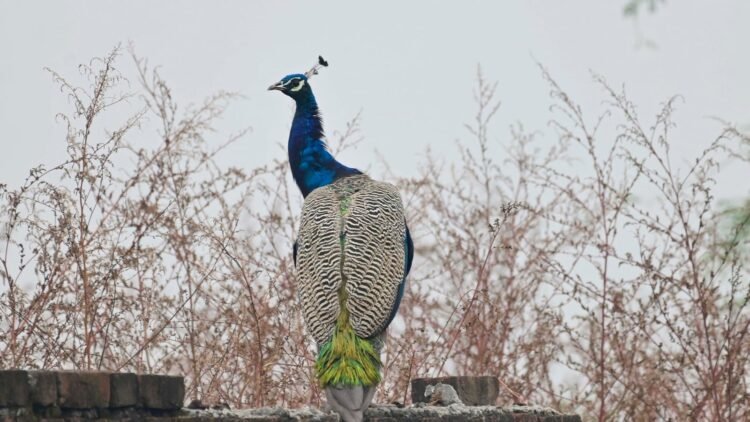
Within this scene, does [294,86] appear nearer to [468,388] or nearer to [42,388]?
[468,388]

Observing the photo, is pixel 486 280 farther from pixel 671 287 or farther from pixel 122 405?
pixel 122 405

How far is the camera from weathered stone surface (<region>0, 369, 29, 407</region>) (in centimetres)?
409

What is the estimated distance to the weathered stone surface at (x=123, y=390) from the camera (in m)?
4.41

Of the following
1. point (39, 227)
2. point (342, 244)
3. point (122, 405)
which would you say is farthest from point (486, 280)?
point (122, 405)

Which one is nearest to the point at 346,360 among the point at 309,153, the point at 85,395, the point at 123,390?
the point at 123,390

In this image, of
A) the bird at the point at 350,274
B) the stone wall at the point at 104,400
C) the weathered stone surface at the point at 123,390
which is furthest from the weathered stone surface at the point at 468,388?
the weathered stone surface at the point at 123,390

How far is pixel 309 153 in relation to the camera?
8258 millimetres

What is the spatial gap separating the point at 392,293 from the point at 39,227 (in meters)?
1.89

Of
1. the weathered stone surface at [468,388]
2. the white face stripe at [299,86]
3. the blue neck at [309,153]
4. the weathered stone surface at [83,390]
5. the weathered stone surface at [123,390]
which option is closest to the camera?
the weathered stone surface at [83,390]

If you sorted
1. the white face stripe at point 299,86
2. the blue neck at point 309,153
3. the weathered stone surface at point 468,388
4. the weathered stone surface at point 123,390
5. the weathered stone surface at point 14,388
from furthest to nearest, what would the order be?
1. the white face stripe at point 299,86
2. the blue neck at point 309,153
3. the weathered stone surface at point 468,388
4. the weathered stone surface at point 123,390
5. the weathered stone surface at point 14,388

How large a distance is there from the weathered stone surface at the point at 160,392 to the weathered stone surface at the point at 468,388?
2099mm

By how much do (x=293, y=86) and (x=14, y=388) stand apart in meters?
4.81

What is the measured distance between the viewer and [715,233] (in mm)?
8664

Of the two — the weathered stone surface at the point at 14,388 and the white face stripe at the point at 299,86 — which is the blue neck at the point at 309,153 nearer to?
the white face stripe at the point at 299,86
